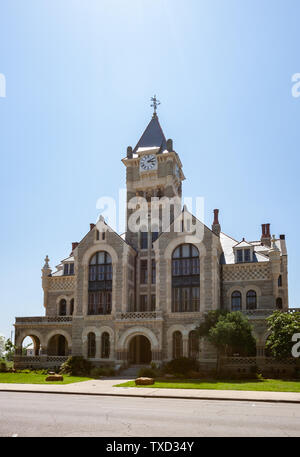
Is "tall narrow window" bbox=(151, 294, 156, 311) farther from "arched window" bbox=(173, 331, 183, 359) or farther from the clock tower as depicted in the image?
the clock tower

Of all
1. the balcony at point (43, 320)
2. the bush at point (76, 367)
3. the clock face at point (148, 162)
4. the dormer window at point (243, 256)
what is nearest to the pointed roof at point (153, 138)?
the clock face at point (148, 162)

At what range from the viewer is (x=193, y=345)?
42719 mm

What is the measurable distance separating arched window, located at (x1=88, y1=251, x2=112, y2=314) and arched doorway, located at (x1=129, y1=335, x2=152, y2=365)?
13.2 ft

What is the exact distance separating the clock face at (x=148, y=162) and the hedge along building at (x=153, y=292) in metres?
3.07

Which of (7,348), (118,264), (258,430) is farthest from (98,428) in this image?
(7,348)

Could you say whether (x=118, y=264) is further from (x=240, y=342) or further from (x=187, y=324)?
(x=240, y=342)

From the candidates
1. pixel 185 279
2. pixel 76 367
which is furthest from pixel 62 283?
pixel 185 279

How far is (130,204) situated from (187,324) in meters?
17.0

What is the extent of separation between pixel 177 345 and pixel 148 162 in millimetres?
21994

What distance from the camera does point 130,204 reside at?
53.9 m

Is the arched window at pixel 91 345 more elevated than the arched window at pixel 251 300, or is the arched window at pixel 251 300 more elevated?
the arched window at pixel 251 300

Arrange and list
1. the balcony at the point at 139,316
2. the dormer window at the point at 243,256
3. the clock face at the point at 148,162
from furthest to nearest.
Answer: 1. the clock face at the point at 148,162
2. the dormer window at the point at 243,256
3. the balcony at the point at 139,316

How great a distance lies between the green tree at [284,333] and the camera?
1357 inches

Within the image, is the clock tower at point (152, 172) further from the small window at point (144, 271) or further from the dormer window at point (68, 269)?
the dormer window at point (68, 269)
